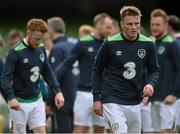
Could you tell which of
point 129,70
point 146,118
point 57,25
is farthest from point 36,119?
point 57,25

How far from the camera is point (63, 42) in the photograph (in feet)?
45.9

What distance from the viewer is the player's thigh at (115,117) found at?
9.72 metres

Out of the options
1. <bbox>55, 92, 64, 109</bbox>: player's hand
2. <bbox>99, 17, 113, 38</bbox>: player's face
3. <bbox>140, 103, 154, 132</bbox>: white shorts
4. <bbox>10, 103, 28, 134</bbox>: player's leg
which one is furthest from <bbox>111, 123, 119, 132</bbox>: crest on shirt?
<bbox>99, 17, 113, 38</bbox>: player's face

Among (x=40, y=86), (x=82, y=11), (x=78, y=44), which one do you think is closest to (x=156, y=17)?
(x=78, y=44)

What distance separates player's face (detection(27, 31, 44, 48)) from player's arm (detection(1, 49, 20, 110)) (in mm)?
301

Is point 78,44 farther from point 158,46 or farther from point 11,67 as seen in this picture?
point 11,67

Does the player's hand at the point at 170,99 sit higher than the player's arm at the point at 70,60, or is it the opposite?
the player's arm at the point at 70,60

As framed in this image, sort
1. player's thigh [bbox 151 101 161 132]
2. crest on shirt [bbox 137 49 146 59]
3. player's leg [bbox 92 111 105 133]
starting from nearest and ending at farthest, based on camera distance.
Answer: crest on shirt [bbox 137 49 146 59], player's thigh [bbox 151 101 161 132], player's leg [bbox 92 111 105 133]

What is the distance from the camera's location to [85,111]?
1327 centimetres

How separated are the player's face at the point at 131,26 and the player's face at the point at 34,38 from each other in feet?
4.71

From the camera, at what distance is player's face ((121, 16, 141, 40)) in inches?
388

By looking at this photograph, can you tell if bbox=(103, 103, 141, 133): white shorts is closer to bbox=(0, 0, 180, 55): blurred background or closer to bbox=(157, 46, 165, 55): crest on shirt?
bbox=(157, 46, 165, 55): crest on shirt

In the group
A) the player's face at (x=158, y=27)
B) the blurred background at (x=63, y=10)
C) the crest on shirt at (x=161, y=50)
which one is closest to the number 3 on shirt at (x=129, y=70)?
the crest on shirt at (x=161, y=50)

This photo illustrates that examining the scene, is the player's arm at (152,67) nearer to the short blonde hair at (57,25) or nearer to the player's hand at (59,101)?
the player's hand at (59,101)
